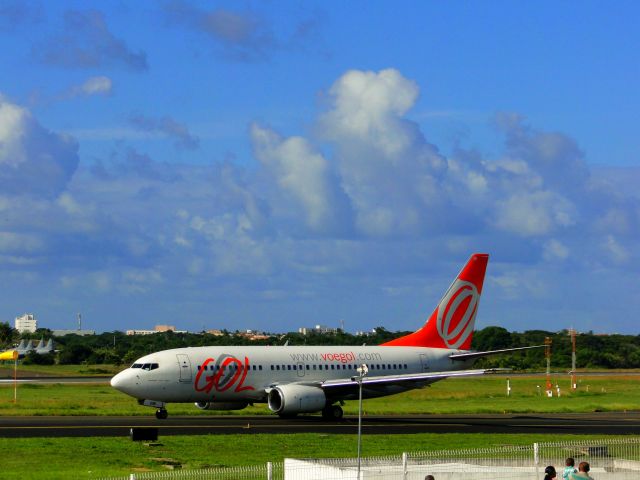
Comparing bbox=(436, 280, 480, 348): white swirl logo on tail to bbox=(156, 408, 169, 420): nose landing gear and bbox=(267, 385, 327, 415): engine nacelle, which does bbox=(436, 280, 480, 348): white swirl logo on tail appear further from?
bbox=(156, 408, 169, 420): nose landing gear

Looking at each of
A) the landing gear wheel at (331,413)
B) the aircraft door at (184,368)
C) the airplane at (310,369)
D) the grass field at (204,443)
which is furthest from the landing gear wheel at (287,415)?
the aircraft door at (184,368)

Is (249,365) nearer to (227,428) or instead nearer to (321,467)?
(227,428)

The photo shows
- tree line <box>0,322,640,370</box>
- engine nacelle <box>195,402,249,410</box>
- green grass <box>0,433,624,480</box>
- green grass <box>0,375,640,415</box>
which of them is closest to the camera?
green grass <box>0,433,624,480</box>

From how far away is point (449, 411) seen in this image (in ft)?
211

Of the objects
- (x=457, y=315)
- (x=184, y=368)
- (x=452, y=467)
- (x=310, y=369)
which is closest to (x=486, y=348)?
(x=457, y=315)

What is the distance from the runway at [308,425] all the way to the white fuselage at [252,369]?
134 cm

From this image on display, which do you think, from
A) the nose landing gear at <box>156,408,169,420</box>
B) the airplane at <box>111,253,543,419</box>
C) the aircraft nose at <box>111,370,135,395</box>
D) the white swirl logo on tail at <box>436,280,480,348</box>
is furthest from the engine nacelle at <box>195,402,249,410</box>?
the white swirl logo on tail at <box>436,280,480,348</box>

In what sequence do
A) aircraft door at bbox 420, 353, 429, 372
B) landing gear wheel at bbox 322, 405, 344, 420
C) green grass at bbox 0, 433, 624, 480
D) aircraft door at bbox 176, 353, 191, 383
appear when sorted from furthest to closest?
1. aircraft door at bbox 420, 353, 429, 372
2. landing gear wheel at bbox 322, 405, 344, 420
3. aircraft door at bbox 176, 353, 191, 383
4. green grass at bbox 0, 433, 624, 480

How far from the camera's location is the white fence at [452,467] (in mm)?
27094

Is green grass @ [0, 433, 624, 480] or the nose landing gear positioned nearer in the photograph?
green grass @ [0, 433, 624, 480]

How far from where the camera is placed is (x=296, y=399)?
5591 centimetres

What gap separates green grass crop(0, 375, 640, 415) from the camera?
6203 centimetres

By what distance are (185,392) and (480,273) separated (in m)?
20.1

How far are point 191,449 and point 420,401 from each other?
1413 inches
